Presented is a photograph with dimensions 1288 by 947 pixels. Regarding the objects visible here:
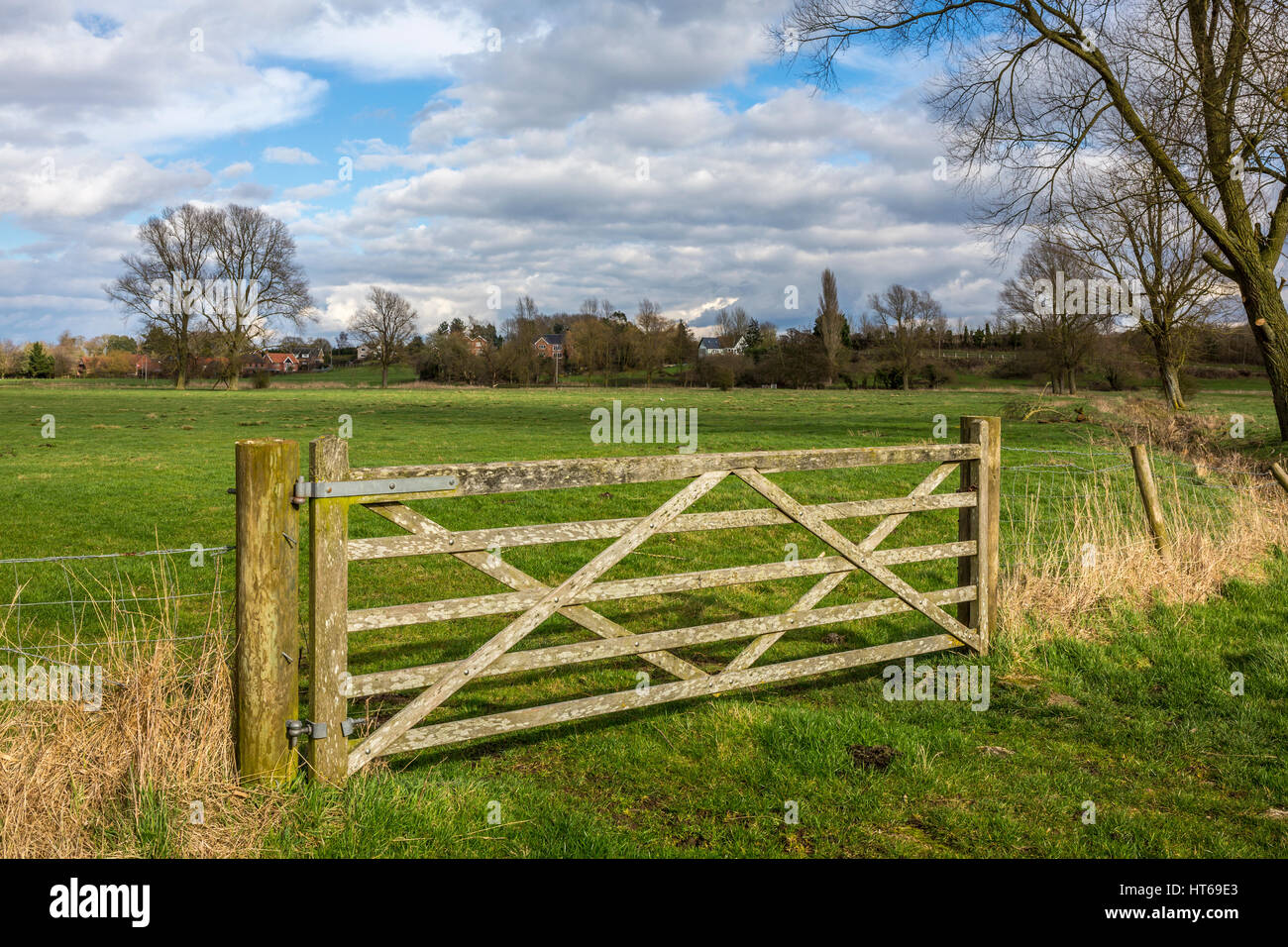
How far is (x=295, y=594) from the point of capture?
469cm

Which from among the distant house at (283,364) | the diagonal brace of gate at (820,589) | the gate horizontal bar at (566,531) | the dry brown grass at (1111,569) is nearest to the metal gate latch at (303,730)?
the gate horizontal bar at (566,531)

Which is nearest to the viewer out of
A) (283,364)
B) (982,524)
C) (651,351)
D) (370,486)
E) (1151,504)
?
(370,486)

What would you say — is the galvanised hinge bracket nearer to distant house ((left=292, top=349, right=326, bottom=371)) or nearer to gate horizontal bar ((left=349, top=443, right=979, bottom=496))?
gate horizontal bar ((left=349, top=443, right=979, bottom=496))

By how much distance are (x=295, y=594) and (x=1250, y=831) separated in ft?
17.8

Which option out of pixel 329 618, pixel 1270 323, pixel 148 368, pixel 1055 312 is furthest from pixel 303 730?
pixel 148 368

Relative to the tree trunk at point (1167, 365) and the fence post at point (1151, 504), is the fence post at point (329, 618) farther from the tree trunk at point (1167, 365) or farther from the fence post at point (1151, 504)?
the tree trunk at point (1167, 365)

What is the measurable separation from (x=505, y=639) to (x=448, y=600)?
416mm

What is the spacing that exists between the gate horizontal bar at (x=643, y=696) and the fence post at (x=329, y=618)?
0.35 m

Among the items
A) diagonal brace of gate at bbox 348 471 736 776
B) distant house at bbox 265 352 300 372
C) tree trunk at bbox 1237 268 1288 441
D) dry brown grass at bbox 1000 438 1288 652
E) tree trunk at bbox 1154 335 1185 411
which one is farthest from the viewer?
distant house at bbox 265 352 300 372

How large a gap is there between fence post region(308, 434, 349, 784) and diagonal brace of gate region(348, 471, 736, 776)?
0.17 metres

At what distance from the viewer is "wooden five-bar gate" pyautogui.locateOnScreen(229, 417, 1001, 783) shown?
4.53 metres

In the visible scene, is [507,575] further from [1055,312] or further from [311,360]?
Answer: [311,360]

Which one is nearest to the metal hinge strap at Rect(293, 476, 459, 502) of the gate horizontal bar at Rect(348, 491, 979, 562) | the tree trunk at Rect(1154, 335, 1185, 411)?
the gate horizontal bar at Rect(348, 491, 979, 562)

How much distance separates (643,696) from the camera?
572 cm
